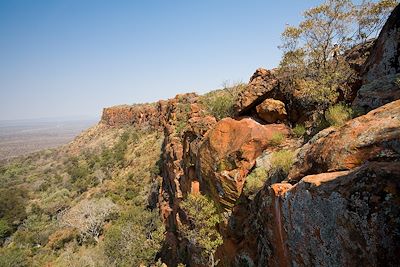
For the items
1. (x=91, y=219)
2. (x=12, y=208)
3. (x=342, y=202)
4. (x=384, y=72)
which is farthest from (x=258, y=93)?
(x=12, y=208)

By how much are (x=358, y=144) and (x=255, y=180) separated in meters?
5.17

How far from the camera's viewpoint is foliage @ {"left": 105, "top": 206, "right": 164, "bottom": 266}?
77.8 ft

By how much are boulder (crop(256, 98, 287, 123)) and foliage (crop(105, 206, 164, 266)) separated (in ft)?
46.8

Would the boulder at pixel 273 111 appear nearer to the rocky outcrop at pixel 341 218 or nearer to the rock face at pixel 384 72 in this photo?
the rock face at pixel 384 72

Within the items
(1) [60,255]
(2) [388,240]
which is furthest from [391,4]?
(1) [60,255]

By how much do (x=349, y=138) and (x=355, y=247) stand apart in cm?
330

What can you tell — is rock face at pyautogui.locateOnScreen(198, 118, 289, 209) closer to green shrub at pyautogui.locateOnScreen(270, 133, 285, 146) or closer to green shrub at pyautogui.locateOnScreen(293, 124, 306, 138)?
green shrub at pyautogui.locateOnScreen(270, 133, 285, 146)

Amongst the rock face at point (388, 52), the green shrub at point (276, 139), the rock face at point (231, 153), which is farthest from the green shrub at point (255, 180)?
the rock face at point (388, 52)

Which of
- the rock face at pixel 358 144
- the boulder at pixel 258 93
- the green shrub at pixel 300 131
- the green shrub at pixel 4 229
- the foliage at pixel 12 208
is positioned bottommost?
the green shrub at pixel 4 229

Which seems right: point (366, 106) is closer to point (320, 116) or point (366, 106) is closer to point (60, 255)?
point (320, 116)

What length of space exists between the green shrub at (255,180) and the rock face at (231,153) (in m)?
0.93

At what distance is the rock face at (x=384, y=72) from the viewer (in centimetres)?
1025

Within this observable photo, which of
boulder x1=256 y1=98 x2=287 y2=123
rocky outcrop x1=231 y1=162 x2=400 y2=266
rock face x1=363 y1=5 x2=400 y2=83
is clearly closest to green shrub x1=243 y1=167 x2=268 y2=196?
rocky outcrop x1=231 y1=162 x2=400 y2=266

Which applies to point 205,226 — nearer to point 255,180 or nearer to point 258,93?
point 255,180
